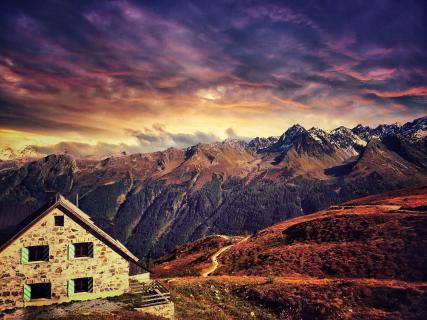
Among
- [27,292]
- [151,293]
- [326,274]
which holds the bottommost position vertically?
[326,274]

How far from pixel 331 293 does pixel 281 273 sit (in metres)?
13.2

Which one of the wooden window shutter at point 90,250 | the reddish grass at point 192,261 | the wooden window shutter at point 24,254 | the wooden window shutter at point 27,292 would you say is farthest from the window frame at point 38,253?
the reddish grass at point 192,261

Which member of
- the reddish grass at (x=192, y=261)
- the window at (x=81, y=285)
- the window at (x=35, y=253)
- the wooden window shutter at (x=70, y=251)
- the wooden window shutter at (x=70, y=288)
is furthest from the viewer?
the reddish grass at (x=192, y=261)

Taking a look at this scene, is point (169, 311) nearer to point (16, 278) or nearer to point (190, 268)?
point (16, 278)

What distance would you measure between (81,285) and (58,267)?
2.62 meters

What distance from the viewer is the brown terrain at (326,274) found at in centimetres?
3325

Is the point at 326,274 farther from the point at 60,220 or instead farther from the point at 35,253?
the point at 35,253

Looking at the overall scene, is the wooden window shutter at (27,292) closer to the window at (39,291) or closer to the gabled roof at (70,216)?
the window at (39,291)

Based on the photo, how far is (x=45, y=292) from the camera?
29.0 m

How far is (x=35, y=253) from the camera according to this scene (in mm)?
29000

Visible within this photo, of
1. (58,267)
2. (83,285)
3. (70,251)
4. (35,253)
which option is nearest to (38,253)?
(35,253)

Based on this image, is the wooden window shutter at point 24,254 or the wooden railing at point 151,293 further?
the wooden railing at point 151,293

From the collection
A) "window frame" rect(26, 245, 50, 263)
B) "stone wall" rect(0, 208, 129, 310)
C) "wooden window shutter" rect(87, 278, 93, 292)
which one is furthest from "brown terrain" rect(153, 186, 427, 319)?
"window frame" rect(26, 245, 50, 263)

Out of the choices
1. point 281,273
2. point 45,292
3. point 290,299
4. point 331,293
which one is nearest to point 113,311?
point 45,292
